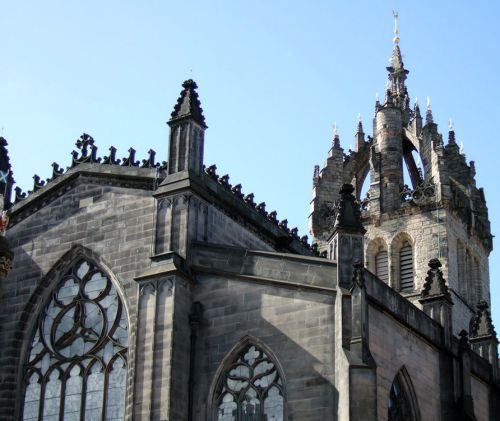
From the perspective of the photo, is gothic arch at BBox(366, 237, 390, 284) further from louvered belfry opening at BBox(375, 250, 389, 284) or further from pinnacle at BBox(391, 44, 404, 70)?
pinnacle at BBox(391, 44, 404, 70)

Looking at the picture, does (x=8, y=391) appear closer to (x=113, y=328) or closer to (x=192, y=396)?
(x=113, y=328)

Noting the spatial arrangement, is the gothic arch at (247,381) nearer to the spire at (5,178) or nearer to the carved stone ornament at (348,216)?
the carved stone ornament at (348,216)

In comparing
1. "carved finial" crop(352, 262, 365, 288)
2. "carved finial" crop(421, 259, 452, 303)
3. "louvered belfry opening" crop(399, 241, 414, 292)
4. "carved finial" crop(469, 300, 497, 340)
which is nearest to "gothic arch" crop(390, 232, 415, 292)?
"louvered belfry opening" crop(399, 241, 414, 292)

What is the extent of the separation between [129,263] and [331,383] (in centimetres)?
660

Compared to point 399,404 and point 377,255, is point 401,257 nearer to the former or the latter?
point 377,255

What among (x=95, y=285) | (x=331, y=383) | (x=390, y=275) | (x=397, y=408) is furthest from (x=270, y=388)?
(x=390, y=275)

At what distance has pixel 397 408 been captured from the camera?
30.1 m

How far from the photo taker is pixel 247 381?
1126 inches

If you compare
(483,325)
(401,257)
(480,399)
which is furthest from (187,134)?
(401,257)

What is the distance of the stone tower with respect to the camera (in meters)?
52.7

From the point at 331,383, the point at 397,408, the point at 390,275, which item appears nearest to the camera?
the point at 331,383

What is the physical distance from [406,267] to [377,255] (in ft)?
5.07

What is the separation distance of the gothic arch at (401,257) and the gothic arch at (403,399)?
2201 cm

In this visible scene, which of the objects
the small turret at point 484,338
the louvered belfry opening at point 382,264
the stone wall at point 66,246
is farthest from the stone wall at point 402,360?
the louvered belfry opening at point 382,264
